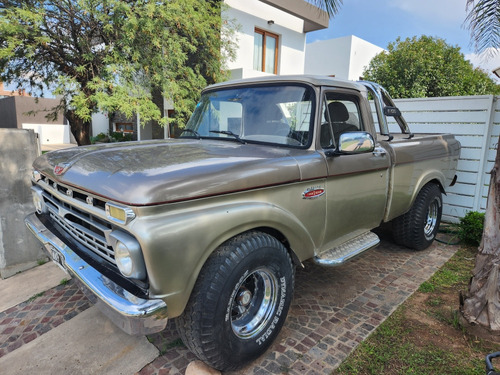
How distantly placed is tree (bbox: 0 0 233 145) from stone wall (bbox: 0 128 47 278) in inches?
136

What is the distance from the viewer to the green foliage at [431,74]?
1184cm

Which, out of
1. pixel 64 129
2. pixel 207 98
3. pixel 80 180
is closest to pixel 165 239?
pixel 80 180

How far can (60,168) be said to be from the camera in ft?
7.82

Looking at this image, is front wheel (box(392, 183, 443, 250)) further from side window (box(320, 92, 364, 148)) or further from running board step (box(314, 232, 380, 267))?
side window (box(320, 92, 364, 148))

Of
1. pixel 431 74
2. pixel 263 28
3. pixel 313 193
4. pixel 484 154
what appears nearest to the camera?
pixel 313 193

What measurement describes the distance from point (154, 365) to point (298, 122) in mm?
2255

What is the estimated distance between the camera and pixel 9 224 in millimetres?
3775

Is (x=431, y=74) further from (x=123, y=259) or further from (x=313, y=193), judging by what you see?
(x=123, y=259)

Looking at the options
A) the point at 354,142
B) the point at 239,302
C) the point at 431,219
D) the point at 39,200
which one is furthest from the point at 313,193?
the point at 431,219

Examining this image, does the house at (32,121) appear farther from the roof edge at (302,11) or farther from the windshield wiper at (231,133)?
the windshield wiper at (231,133)

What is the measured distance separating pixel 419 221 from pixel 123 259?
3929mm

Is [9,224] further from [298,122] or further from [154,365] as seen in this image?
[298,122]

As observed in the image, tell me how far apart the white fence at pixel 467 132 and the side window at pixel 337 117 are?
10.3ft

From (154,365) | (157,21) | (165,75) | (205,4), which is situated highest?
(205,4)
